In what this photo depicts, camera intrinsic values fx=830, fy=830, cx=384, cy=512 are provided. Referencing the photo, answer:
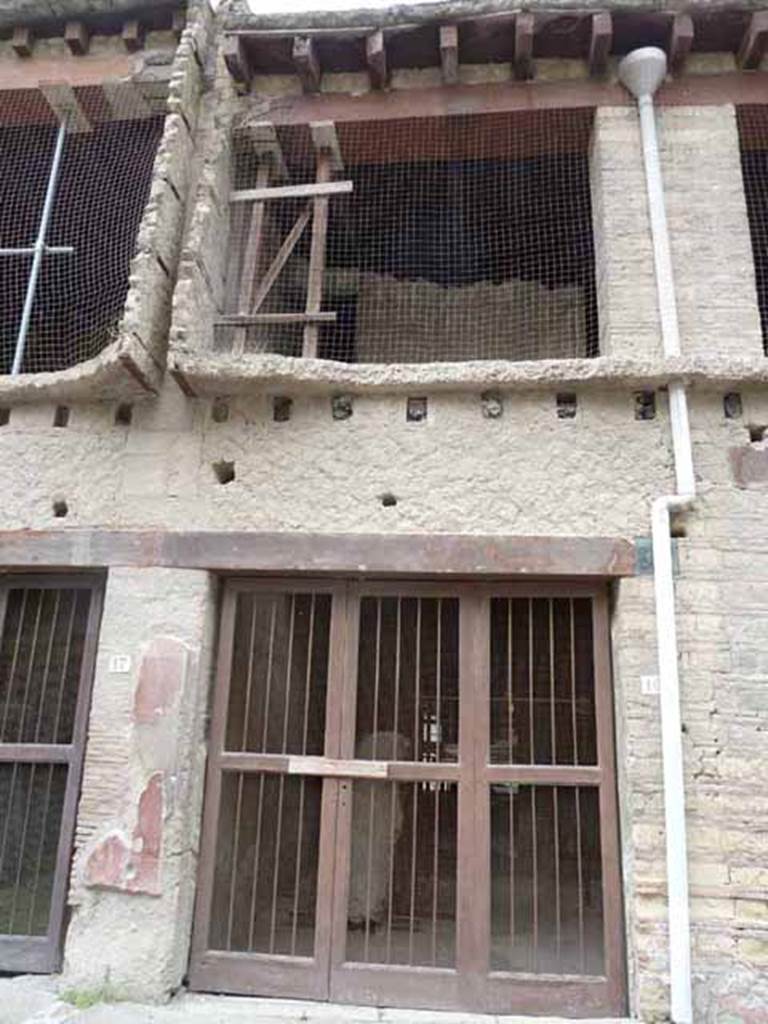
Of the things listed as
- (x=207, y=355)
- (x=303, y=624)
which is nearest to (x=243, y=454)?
(x=207, y=355)

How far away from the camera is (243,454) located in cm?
475

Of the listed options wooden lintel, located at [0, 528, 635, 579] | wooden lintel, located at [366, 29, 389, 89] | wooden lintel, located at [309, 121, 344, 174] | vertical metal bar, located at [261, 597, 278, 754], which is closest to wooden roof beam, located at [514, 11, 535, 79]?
wooden lintel, located at [366, 29, 389, 89]

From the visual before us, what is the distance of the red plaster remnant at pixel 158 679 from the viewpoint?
4336 mm

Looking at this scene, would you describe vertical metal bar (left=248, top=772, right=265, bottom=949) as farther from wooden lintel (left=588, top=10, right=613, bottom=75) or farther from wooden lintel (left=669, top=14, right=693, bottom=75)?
wooden lintel (left=669, top=14, right=693, bottom=75)

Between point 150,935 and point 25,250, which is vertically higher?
point 25,250

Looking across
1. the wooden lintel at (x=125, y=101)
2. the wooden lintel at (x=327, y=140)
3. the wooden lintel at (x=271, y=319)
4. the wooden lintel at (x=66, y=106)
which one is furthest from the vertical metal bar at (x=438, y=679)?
the wooden lintel at (x=66, y=106)

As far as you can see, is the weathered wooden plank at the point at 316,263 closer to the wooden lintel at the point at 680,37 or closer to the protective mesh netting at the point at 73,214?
the protective mesh netting at the point at 73,214

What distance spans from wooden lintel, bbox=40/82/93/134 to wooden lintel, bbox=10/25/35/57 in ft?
1.09

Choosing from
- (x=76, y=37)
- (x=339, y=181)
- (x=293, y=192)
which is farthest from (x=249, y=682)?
(x=76, y=37)

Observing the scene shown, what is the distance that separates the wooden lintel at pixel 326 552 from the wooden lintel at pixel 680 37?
317 centimetres

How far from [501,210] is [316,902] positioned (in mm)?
4834

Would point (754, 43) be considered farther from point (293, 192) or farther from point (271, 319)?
point (271, 319)

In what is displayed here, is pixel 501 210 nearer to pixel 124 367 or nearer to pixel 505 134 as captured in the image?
pixel 505 134

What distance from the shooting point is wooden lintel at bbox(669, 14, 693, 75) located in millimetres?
5074
